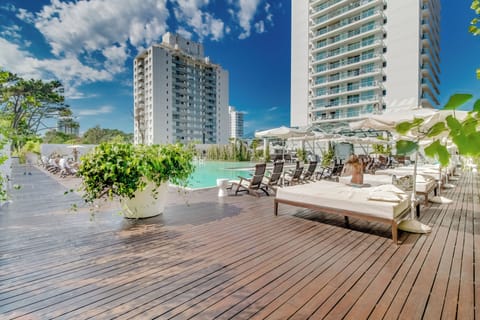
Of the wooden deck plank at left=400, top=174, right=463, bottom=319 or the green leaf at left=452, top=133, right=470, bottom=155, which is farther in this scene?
the wooden deck plank at left=400, top=174, right=463, bottom=319

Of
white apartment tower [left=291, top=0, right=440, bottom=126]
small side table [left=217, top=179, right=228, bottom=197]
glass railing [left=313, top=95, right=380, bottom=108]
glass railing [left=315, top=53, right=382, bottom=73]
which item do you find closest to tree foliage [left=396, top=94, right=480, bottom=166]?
small side table [left=217, top=179, right=228, bottom=197]

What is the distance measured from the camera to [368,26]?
3341 centimetres

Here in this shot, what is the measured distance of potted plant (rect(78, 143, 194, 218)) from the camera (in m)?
3.88

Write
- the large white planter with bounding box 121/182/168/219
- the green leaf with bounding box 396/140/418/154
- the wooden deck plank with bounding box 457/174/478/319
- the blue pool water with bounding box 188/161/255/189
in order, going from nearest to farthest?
the green leaf with bounding box 396/140/418/154
the wooden deck plank with bounding box 457/174/478/319
the large white planter with bounding box 121/182/168/219
the blue pool water with bounding box 188/161/255/189

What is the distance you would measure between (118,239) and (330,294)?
283cm

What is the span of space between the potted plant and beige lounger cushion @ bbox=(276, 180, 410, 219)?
6.72 ft

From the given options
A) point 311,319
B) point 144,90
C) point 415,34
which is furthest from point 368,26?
point 144,90

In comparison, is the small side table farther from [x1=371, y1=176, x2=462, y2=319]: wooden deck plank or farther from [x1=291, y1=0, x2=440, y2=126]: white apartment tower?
[x1=291, y1=0, x2=440, y2=126]: white apartment tower

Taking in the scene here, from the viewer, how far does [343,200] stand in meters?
3.88

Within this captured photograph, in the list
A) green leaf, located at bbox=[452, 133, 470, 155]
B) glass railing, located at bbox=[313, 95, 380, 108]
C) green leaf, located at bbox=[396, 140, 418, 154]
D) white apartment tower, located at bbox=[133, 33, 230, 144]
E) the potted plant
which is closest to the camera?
green leaf, located at bbox=[452, 133, 470, 155]

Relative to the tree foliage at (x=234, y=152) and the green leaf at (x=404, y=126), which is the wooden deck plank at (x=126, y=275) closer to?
the green leaf at (x=404, y=126)

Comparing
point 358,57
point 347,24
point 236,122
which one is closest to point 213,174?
point 358,57

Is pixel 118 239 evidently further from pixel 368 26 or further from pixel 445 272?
pixel 368 26

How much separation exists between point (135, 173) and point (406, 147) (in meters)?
3.90
